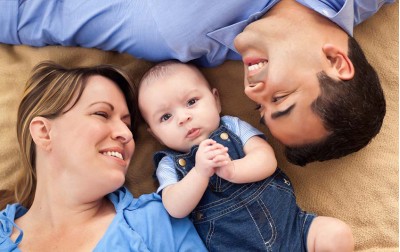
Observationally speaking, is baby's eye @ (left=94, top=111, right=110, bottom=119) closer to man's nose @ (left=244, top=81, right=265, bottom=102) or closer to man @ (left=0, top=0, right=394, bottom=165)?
man @ (left=0, top=0, right=394, bottom=165)

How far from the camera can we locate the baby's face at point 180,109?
1.42m

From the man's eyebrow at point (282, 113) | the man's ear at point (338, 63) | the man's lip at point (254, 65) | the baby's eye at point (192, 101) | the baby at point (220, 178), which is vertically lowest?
the baby at point (220, 178)

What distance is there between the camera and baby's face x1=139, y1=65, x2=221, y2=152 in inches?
55.7

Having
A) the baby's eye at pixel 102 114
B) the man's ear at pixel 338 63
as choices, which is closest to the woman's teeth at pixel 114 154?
the baby's eye at pixel 102 114

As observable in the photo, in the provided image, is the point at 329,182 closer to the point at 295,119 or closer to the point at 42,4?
the point at 295,119

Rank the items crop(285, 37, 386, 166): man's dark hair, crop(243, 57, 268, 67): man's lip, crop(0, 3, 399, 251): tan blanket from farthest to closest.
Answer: crop(0, 3, 399, 251): tan blanket < crop(243, 57, 268, 67): man's lip < crop(285, 37, 386, 166): man's dark hair

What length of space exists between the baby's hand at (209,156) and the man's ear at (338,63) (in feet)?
1.16

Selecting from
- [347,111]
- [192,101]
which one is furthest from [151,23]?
[347,111]

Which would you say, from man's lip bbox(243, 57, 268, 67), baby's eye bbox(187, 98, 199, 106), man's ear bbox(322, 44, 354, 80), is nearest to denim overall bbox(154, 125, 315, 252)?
baby's eye bbox(187, 98, 199, 106)

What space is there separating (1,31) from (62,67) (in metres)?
0.25

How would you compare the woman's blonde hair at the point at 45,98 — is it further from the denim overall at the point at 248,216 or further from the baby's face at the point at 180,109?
the denim overall at the point at 248,216

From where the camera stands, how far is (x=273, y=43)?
1.31 metres

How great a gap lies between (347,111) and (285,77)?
7.2 inches

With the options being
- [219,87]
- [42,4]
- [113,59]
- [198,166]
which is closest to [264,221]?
[198,166]
